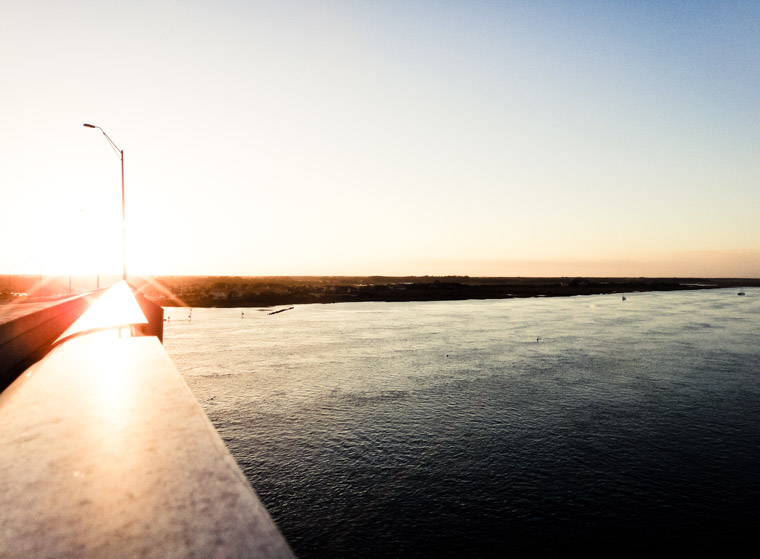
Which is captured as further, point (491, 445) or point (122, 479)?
point (491, 445)

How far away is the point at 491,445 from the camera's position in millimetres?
17125

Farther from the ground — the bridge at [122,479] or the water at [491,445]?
the bridge at [122,479]

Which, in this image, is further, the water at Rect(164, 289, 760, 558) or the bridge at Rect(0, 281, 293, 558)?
the water at Rect(164, 289, 760, 558)

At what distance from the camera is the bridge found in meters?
1.36

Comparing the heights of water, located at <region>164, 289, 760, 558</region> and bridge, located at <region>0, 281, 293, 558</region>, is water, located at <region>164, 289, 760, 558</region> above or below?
below

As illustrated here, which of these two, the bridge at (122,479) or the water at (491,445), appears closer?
the bridge at (122,479)

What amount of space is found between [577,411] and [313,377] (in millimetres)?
13234

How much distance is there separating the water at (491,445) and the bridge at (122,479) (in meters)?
9.95

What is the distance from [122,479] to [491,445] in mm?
16881

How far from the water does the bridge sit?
995cm

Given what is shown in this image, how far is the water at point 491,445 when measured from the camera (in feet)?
39.3

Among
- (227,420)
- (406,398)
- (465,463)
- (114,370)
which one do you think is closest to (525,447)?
(465,463)

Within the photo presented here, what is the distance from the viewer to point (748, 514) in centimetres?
1280

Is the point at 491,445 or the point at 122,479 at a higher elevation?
the point at 122,479
